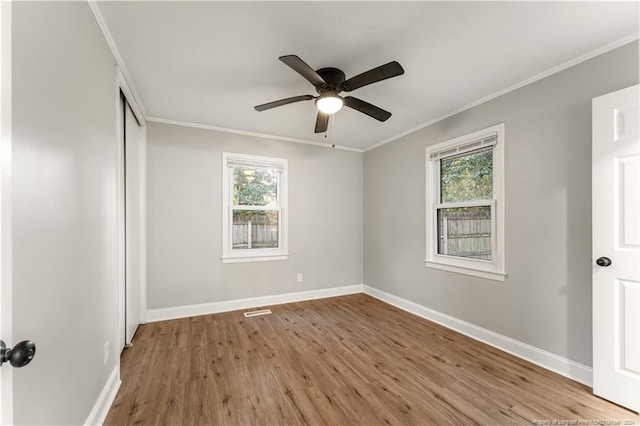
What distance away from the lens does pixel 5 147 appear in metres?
0.79

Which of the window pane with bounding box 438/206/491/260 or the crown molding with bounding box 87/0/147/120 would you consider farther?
the window pane with bounding box 438/206/491/260

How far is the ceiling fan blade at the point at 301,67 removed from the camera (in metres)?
1.78

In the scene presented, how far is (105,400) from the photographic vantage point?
6.05ft

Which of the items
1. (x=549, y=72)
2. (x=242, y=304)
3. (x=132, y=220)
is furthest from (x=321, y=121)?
(x=242, y=304)

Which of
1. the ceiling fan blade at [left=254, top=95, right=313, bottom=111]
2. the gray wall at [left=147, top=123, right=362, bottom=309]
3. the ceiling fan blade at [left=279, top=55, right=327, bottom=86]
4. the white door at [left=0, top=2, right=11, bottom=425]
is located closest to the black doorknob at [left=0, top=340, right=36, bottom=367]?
the white door at [left=0, top=2, right=11, bottom=425]

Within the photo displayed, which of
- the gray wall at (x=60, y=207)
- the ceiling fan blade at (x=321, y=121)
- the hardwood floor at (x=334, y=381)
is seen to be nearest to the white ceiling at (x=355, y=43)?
the ceiling fan blade at (x=321, y=121)

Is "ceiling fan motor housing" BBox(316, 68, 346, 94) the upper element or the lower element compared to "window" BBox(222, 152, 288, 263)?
upper

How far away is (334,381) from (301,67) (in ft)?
7.81

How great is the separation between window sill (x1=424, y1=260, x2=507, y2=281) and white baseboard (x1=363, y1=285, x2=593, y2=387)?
55cm

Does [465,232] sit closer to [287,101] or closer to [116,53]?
[287,101]

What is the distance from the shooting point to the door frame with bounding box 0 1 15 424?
762mm

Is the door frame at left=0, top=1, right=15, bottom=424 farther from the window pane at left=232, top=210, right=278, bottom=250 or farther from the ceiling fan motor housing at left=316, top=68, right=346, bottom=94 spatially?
the window pane at left=232, top=210, right=278, bottom=250

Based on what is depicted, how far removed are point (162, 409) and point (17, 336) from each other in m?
1.29

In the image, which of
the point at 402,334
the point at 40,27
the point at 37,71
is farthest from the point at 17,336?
the point at 402,334
